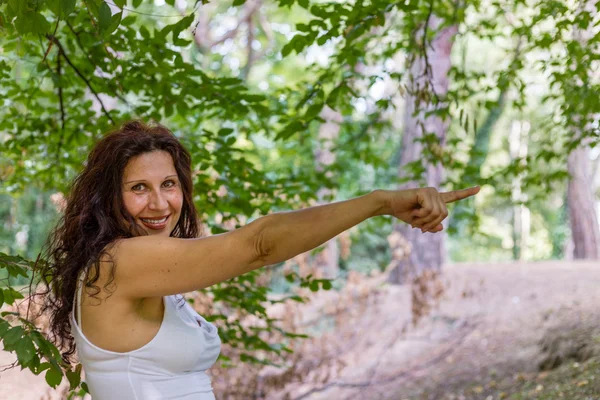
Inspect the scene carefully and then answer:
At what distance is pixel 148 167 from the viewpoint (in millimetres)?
2256

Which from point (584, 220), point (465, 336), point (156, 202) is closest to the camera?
point (156, 202)

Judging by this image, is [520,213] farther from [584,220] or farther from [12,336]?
[12,336]

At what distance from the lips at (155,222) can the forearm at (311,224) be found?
1.59 feet

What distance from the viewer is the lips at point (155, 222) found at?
2.25 meters

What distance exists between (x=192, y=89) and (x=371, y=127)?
3247 millimetres

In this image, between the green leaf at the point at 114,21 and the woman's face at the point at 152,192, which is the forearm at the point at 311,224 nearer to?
the woman's face at the point at 152,192

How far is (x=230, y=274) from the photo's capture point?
1942 millimetres

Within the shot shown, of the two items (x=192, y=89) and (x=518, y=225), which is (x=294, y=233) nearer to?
(x=192, y=89)

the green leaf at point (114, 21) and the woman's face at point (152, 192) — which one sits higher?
the green leaf at point (114, 21)

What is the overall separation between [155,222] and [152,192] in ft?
0.33

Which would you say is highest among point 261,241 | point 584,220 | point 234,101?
point 234,101

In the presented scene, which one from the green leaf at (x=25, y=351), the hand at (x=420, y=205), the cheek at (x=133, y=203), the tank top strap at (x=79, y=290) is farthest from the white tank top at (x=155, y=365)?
the hand at (x=420, y=205)

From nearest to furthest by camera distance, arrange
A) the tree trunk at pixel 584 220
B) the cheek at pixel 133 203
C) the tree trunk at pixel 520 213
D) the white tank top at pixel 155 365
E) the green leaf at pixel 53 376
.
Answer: the white tank top at pixel 155 365 → the cheek at pixel 133 203 → the green leaf at pixel 53 376 → the tree trunk at pixel 584 220 → the tree trunk at pixel 520 213

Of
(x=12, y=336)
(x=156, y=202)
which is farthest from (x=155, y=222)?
(x=12, y=336)
